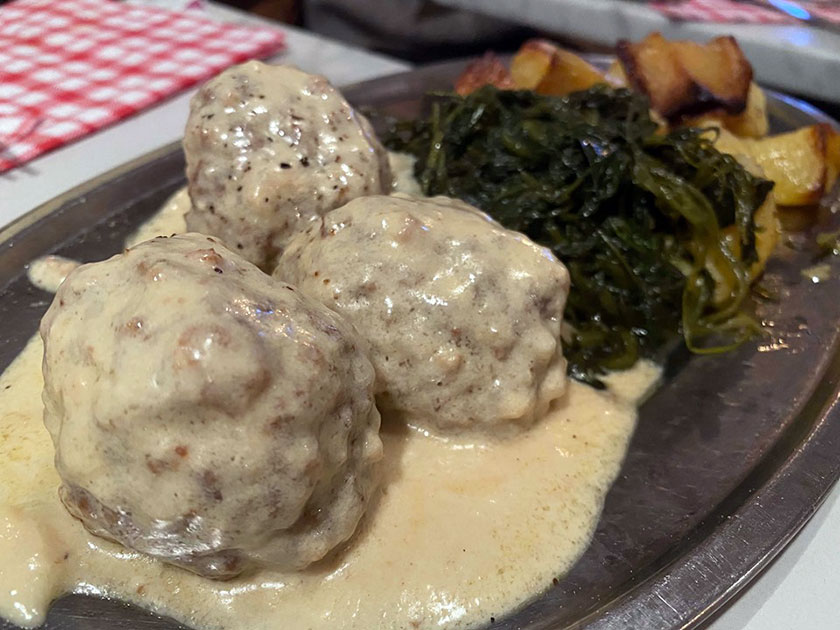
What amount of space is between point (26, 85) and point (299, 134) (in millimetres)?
2086

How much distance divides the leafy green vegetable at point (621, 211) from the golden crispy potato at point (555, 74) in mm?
200

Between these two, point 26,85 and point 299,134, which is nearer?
point 299,134

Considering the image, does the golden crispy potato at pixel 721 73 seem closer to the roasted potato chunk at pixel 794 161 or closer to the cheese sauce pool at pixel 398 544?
the roasted potato chunk at pixel 794 161

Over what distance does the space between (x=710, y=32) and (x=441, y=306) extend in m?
3.14

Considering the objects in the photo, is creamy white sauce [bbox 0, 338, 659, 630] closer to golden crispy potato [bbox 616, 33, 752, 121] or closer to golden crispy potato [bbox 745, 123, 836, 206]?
golden crispy potato [bbox 745, 123, 836, 206]

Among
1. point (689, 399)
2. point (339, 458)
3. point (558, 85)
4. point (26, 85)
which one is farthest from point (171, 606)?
point (26, 85)

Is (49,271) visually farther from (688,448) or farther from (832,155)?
(832,155)

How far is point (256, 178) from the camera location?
2023 mm

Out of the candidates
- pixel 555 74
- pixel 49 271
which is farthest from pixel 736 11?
pixel 49 271

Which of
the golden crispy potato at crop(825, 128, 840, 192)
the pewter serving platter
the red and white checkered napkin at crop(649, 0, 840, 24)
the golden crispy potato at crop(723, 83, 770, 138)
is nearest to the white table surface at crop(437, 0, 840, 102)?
the red and white checkered napkin at crop(649, 0, 840, 24)

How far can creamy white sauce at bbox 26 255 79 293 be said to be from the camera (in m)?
2.22

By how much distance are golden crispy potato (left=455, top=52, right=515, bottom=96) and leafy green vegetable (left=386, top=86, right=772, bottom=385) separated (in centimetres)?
35

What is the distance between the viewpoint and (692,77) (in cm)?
279

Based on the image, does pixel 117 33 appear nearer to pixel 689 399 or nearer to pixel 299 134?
pixel 299 134
